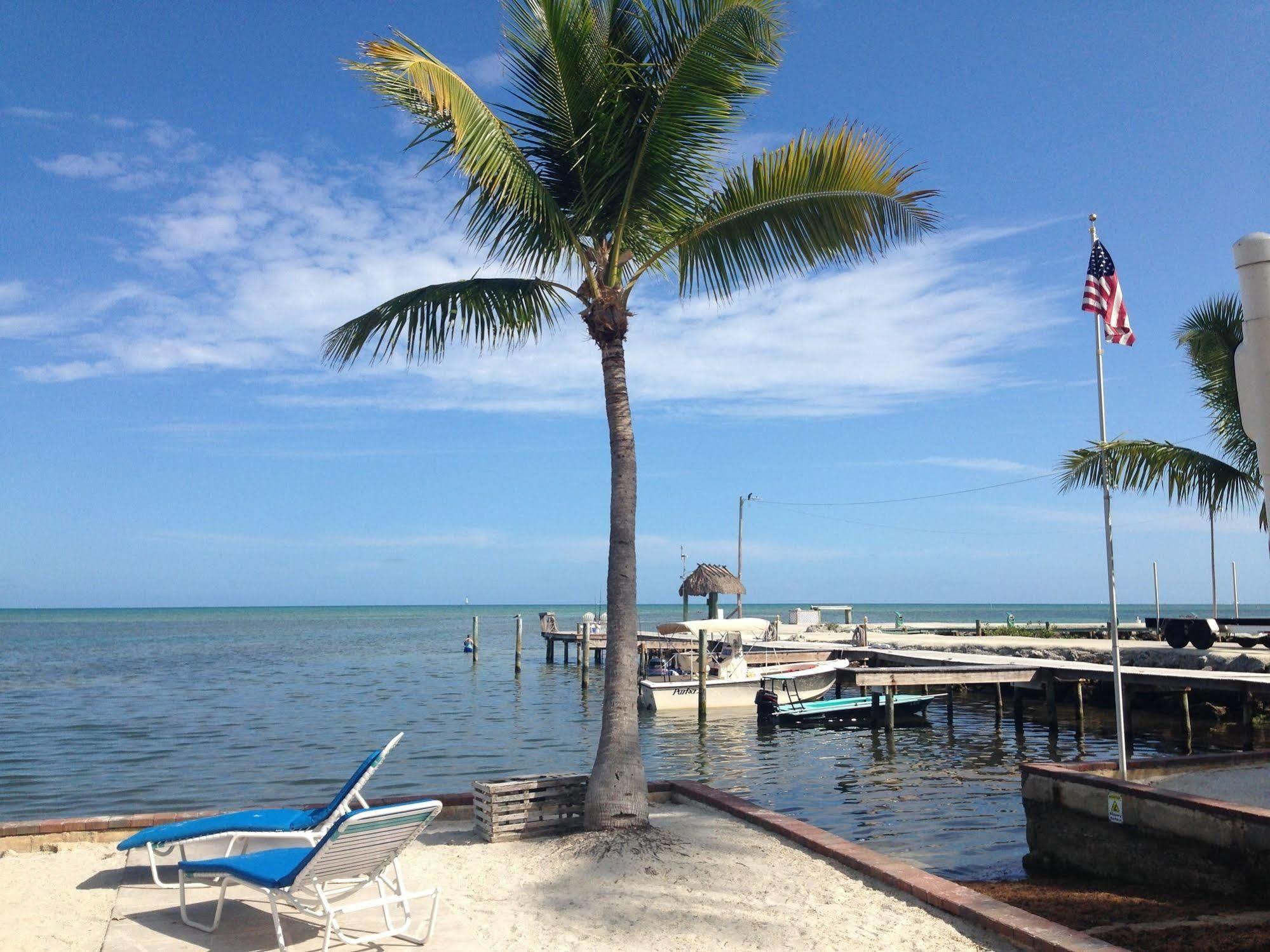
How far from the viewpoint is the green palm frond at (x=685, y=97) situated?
28.1 feet

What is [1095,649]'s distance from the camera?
111 ft

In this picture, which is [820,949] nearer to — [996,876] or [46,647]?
[996,876]

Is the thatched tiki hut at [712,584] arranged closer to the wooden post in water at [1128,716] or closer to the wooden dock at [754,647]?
the wooden dock at [754,647]

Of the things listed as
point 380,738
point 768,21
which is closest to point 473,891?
point 768,21

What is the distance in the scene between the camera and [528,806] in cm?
864

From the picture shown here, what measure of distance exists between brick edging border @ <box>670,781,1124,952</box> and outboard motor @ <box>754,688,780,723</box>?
579 inches

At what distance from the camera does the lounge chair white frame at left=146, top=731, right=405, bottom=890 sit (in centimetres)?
720

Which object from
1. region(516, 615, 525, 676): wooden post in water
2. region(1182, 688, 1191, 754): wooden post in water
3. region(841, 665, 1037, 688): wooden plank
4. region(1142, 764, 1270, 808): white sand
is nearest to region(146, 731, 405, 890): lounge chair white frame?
region(1142, 764, 1270, 808): white sand

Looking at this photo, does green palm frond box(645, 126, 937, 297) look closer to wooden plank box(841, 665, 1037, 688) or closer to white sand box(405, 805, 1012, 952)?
white sand box(405, 805, 1012, 952)

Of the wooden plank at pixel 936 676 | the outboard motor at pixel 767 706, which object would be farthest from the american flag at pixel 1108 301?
the outboard motor at pixel 767 706

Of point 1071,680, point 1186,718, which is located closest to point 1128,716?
point 1186,718

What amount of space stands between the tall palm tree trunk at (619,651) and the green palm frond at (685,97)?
1.16m

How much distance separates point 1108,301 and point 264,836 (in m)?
9.68

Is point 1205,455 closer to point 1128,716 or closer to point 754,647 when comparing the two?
point 1128,716
